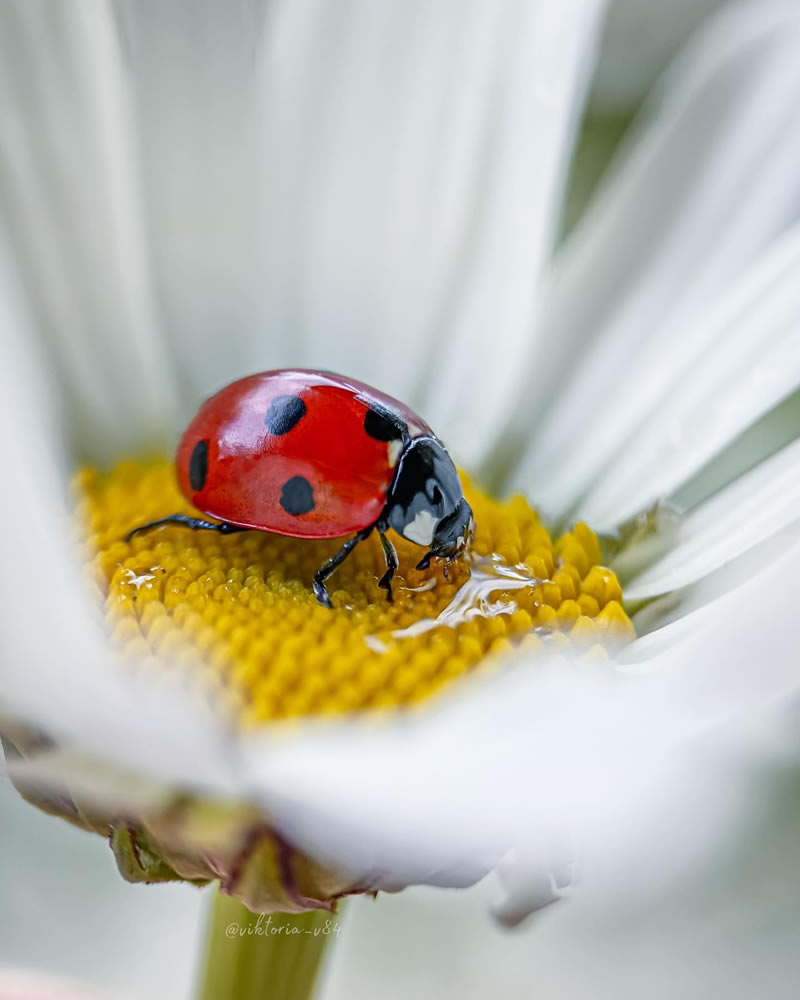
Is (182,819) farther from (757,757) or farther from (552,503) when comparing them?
(757,757)

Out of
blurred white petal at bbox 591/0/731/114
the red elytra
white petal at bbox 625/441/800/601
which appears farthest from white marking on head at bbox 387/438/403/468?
blurred white petal at bbox 591/0/731/114

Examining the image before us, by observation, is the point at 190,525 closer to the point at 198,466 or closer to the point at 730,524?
the point at 198,466

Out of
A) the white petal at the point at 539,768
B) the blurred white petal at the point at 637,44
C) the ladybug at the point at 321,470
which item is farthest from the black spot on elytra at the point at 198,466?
the blurred white petal at the point at 637,44

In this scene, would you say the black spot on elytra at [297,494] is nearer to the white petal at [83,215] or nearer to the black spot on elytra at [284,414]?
the black spot on elytra at [284,414]

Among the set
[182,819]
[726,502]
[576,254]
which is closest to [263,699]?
[182,819]

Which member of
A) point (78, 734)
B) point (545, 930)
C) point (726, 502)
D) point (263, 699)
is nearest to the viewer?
point (78, 734)
